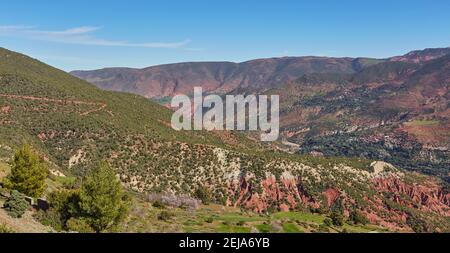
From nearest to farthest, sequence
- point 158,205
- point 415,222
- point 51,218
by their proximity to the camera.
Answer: point 51,218, point 158,205, point 415,222

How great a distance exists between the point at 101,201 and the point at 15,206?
5.64 m

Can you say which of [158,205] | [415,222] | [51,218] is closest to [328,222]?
[158,205]

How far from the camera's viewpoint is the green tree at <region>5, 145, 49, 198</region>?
36125mm

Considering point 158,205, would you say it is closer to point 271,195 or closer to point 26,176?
point 26,176

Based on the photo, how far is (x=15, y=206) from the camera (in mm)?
30109

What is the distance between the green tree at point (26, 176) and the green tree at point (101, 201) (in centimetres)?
728

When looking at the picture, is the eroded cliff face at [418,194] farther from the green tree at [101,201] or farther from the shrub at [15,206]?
the shrub at [15,206]

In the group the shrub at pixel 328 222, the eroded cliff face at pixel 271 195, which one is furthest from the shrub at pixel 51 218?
the eroded cliff face at pixel 271 195

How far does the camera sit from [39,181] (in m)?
37.1

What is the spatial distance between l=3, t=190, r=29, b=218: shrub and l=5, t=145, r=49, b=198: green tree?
17.8 feet

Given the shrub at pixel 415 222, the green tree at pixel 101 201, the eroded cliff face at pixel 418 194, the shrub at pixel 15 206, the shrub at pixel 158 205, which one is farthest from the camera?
the eroded cliff face at pixel 418 194

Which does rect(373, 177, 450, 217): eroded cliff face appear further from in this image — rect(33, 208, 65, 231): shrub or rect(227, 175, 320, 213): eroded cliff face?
rect(33, 208, 65, 231): shrub

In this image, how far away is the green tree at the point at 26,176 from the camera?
119ft
